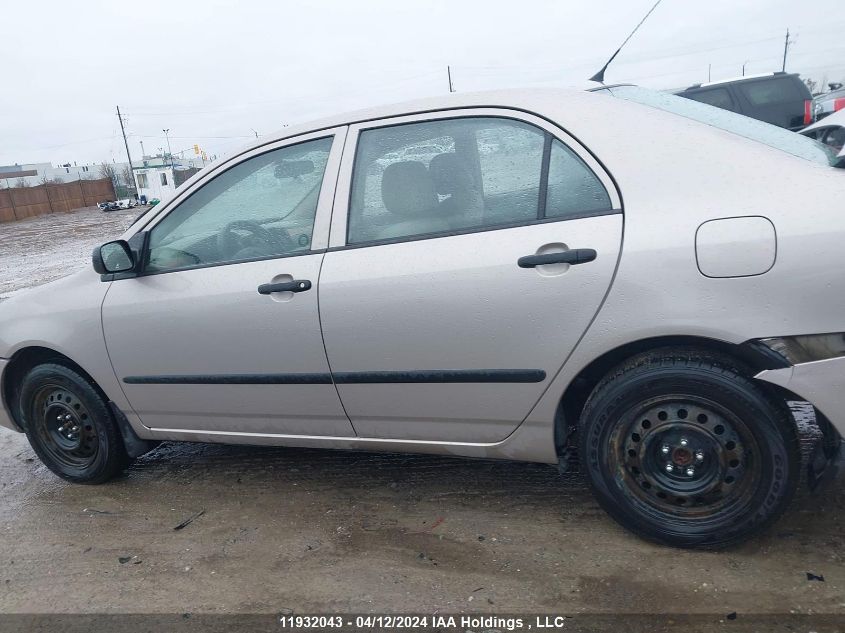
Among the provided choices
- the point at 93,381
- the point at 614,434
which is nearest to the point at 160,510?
the point at 93,381

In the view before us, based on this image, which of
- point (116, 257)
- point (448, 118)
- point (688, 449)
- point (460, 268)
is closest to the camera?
point (688, 449)

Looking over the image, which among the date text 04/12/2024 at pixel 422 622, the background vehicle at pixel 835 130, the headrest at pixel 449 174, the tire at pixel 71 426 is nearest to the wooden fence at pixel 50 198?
the tire at pixel 71 426

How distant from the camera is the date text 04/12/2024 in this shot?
2.30m

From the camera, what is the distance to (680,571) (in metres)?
2.48

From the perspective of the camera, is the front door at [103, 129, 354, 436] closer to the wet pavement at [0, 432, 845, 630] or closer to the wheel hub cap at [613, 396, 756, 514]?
the wet pavement at [0, 432, 845, 630]

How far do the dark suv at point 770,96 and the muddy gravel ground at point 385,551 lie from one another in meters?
9.62

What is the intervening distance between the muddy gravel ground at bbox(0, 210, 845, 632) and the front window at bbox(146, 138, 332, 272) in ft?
3.89

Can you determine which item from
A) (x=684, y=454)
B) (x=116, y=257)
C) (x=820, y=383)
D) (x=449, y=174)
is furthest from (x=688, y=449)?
(x=116, y=257)

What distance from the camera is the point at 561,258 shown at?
2426mm

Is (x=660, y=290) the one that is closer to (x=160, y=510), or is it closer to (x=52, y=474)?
(x=160, y=510)

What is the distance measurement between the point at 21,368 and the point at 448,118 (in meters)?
2.66

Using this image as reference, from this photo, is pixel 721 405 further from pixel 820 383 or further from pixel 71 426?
pixel 71 426

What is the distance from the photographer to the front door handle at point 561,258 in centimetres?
240

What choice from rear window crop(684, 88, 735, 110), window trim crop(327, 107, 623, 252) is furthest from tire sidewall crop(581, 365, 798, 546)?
rear window crop(684, 88, 735, 110)
